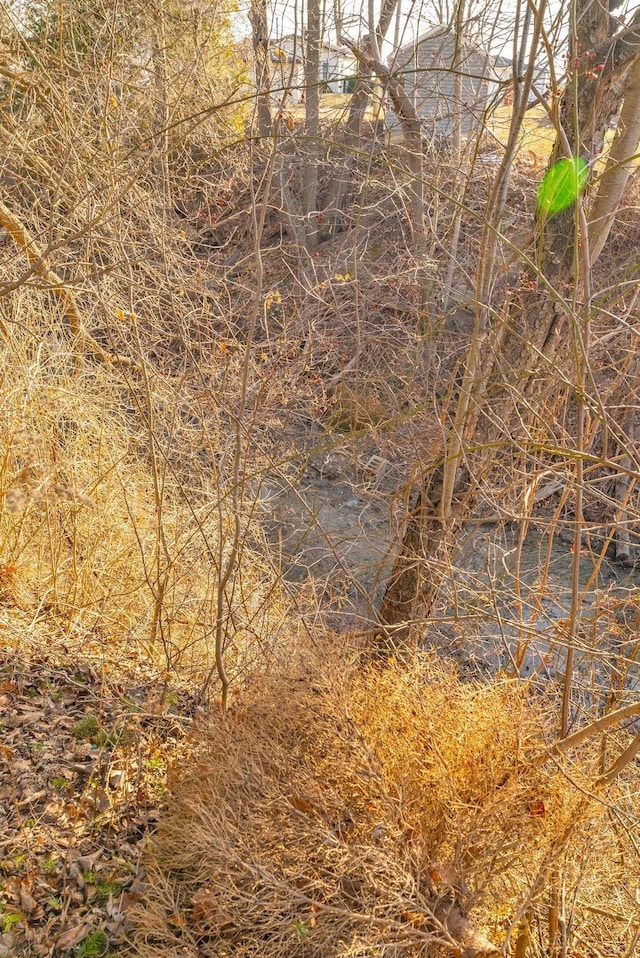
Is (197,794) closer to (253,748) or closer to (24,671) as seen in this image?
(253,748)

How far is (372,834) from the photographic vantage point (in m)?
2.50

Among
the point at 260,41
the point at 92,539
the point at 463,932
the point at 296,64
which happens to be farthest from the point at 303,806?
the point at 260,41

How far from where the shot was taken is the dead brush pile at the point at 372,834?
2424mm

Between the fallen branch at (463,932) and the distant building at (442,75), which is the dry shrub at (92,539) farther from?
the distant building at (442,75)

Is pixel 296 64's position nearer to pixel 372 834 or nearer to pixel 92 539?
pixel 92 539

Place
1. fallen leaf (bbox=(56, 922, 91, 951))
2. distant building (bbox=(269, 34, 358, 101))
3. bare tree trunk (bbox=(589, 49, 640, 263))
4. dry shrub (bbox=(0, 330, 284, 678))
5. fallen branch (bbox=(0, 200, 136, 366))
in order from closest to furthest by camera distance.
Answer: fallen leaf (bbox=(56, 922, 91, 951)), distant building (bbox=(269, 34, 358, 101)), bare tree trunk (bbox=(589, 49, 640, 263)), dry shrub (bbox=(0, 330, 284, 678)), fallen branch (bbox=(0, 200, 136, 366))

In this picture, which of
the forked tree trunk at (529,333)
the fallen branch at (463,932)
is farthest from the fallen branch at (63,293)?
the fallen branch at (463,932)

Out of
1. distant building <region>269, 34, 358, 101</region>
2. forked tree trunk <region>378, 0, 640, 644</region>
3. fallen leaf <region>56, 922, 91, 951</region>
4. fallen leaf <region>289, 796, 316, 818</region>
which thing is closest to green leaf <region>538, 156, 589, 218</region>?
forked tree trunk <region>378, 0, 640, 644</region>

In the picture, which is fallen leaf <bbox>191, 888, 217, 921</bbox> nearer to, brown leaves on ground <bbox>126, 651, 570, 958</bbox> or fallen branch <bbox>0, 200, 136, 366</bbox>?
brown leaves on ground <bbox>126, 651, 570, 958</bbox>

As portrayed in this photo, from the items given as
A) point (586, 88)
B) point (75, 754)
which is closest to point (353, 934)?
point (75, 754)

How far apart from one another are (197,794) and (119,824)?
823mm

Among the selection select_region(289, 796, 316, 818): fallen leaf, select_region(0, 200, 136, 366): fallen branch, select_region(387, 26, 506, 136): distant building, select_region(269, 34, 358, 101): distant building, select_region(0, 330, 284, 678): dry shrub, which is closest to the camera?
select_region(289, 796, 316, 818): fallen leaf

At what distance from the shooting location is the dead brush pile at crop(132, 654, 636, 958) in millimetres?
2424

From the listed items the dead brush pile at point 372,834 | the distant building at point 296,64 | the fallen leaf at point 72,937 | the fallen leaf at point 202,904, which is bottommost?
the fallen leaf at point 72,937
